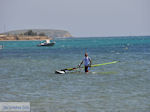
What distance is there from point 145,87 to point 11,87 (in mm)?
8019

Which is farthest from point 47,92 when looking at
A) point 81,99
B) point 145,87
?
point 145,87

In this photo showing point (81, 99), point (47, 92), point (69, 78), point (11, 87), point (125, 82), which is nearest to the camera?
point (81, 99)

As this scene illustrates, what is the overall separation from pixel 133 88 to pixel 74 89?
3384 mm

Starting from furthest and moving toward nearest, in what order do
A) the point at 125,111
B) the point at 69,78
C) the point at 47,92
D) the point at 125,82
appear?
the point at 69,78 < the point at 125,82 < the point at 47,92 < the point at 125,111

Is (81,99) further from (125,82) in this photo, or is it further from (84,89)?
(125,82)

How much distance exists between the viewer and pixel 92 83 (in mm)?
22156

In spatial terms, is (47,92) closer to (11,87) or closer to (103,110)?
(11,87)

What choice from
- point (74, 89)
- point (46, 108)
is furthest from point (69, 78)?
point (46, 108)

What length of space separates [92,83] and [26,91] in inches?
188

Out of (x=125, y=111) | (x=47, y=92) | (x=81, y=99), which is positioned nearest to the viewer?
(x=125, y=111)

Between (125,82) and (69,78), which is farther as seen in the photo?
(69,78)

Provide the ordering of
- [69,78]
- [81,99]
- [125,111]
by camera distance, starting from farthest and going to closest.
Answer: [69,78], [81,99], [125,111]

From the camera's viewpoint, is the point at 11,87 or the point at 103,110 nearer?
the point at 103,110

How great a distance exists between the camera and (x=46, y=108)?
1503 centimetres
